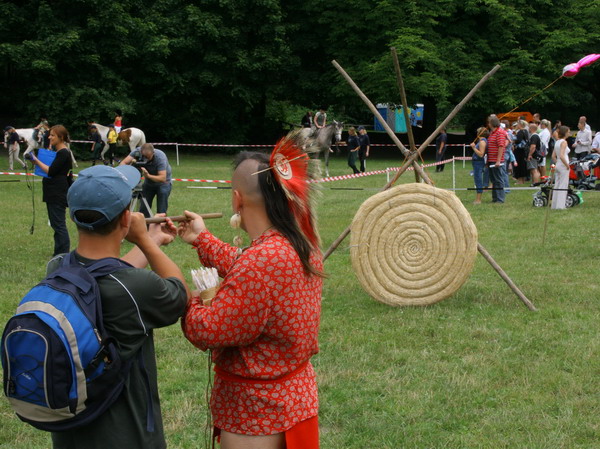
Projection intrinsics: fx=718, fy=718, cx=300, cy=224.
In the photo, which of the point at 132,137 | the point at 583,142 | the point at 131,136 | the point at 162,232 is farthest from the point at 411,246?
the point at 583,142

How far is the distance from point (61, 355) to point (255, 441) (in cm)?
81

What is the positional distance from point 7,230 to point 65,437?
444 inches

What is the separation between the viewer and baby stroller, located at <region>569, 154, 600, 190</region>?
1738cm

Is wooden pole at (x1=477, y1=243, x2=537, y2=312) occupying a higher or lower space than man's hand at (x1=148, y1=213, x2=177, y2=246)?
lower

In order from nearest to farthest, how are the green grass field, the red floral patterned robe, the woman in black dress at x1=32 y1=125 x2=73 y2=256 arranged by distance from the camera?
1. the red floral patterned robe
2. the green grass field
3. the woman in black dress at x1=32 y1=125 x2=73 y2=256

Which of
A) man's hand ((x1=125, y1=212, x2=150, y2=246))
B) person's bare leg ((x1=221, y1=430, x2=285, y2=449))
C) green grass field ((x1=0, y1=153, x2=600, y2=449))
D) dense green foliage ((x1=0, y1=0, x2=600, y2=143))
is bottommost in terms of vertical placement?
green grass field ((x1=0, y1=153, x2=600, y2=449))

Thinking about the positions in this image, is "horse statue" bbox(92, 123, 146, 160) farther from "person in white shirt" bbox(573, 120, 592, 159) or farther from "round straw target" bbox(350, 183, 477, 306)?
"person in white shirt" bbox(573, 120, 592, 159)

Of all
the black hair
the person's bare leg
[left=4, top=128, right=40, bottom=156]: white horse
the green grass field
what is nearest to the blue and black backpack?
the person's bare leg

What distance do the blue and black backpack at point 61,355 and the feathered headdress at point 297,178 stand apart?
30.0 inches

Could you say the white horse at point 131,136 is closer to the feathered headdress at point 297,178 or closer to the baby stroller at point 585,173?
the baby stroller at point 585,173

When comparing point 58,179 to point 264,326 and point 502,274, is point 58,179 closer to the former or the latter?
point 502,274

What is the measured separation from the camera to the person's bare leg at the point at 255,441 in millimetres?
2619

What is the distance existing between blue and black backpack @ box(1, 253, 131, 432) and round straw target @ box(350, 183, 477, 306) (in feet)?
17.6

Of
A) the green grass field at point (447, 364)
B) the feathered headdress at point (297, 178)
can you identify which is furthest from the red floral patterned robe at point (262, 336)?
the green grass field at point (447, 364)
